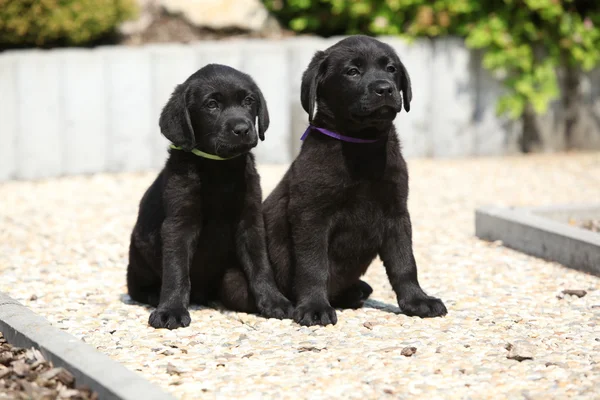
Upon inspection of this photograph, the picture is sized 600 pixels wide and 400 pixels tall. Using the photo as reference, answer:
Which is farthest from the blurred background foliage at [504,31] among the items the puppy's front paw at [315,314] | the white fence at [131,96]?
the puppy's front paw at [315,314]

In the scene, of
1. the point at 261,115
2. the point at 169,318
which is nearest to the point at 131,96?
the point at 261,115

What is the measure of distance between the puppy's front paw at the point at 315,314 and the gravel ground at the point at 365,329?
0.05m

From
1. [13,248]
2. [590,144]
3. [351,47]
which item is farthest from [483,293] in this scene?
[590,144]

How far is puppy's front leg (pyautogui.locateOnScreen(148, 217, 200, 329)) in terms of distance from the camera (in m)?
5.09

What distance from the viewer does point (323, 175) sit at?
197 inches

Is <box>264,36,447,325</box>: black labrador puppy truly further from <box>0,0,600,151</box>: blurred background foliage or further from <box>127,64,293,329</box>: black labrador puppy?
<box>0,0,600,151</box>: blurred background foliage

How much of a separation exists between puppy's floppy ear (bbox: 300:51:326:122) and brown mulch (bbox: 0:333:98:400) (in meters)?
1.74

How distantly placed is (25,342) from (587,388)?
2.34m

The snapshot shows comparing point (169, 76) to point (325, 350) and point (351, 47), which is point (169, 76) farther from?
point (325, 350)

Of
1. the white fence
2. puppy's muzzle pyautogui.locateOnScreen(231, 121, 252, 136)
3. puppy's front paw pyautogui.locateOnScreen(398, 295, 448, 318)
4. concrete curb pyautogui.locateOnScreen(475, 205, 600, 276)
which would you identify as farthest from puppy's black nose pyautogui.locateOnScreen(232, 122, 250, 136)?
the white fence

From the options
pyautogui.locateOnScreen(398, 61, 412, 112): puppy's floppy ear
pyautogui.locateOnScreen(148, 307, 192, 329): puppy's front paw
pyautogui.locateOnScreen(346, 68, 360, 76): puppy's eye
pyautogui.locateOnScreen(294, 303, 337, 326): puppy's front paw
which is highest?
pyautogui.locateOnScreen(346, 68, 360, 76): puppy's eye

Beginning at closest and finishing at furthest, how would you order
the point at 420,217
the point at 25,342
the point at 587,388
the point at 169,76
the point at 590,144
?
the point at 587,388
the point at 25,342
the point at 420,217
the point at 169,76
the point at 590,144

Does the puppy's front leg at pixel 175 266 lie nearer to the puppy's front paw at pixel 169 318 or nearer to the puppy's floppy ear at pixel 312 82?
the puppy's front paw at pixel 169 318

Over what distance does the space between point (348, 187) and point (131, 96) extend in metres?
5.37
